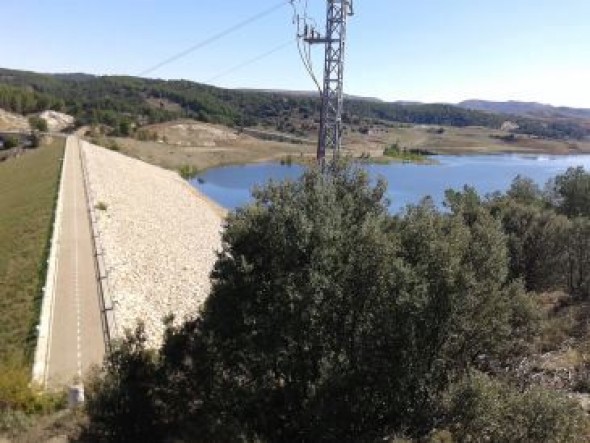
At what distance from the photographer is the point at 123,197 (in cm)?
5734

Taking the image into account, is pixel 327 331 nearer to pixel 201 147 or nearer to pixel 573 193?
pixel 573 193

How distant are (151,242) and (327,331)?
30564mm

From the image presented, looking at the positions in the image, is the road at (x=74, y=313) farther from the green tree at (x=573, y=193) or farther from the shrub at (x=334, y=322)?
the green tree at (x=573, y=193)

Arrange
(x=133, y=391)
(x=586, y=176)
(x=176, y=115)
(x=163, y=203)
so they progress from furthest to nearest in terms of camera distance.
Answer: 1. (x=176, y=115)
2. (x=163, y=203)
3. (x=586, y=176)
4. (x=133, y=391)

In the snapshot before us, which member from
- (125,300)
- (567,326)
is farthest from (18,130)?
(567,326)

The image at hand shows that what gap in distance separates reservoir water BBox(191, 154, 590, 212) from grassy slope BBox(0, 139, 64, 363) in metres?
24.0

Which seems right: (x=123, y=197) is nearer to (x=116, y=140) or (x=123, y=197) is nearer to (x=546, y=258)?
(x=546, y=258)

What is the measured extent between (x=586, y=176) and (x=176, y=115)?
138m

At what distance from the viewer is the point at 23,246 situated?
36.4 m

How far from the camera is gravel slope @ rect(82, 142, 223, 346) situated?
98.7 ft

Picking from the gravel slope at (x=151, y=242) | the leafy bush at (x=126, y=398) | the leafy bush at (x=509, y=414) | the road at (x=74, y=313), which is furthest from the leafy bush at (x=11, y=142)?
the leafy bush at (x=509, y=414)

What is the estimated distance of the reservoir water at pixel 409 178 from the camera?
90.8 metres

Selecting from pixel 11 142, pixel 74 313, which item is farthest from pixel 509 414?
pixel 11 142

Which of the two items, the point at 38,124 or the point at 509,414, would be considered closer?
the point at 509,414
